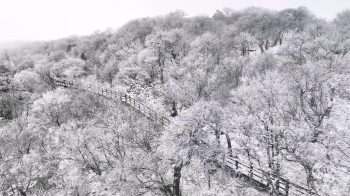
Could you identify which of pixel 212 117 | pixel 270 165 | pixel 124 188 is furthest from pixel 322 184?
pixel 124 188

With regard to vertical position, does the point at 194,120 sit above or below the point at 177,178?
above

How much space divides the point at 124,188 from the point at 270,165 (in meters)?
10.2

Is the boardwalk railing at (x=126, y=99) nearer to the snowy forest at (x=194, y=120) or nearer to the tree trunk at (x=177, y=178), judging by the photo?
the snowy forest at (x=194, y=120)

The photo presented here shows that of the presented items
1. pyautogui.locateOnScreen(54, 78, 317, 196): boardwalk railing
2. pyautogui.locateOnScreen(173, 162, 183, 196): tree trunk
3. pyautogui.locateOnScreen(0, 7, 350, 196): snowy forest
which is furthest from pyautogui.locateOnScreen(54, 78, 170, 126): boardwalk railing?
pyautogui.locateOnScreen(173, 162, 183, 196): tree trunk

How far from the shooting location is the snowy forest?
14.8m

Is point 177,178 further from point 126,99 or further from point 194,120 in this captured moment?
point 126,99

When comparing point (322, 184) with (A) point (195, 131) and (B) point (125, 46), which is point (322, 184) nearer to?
(A) point (195, 131)

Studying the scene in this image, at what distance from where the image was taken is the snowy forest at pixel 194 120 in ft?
48.6

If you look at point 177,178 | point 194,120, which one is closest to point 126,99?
point 177,178

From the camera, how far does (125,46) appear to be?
55000 millimetres

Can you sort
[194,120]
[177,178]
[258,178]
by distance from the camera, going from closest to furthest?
[194,120] → [177,178] → [258,178]

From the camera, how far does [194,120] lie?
49.4 feet

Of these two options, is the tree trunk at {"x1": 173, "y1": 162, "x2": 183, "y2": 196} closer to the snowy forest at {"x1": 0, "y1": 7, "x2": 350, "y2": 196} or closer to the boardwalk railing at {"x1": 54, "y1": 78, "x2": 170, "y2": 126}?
the snowy forest at {"x1": 0, "y1": 7, "x2": 350, "y2": 196}

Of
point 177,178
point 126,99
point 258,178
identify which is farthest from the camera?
point 126,99
